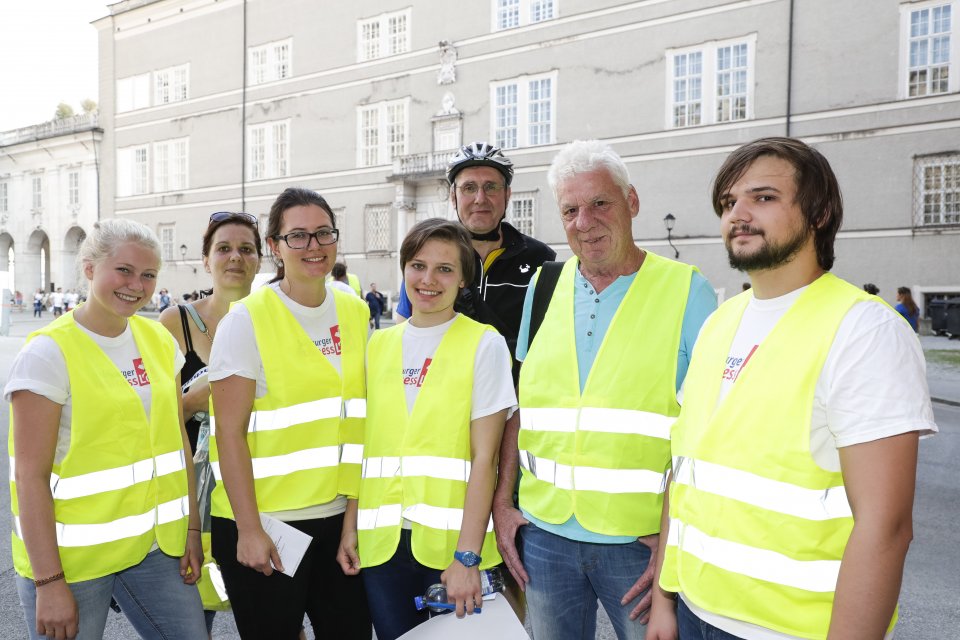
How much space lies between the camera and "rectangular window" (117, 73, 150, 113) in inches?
1401

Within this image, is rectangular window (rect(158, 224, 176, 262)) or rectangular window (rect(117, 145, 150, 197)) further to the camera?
rectangular window (rect(117, 145, 150, 197))

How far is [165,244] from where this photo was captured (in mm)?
35219

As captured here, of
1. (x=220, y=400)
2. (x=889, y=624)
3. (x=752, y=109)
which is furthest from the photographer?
(x=752, y=109)

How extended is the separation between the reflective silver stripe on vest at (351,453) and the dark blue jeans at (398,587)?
0.35 meters

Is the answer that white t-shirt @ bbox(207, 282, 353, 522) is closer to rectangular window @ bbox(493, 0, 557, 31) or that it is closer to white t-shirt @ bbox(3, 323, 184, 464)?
white t-shirt @ bbox(3, 323, 184, 464)

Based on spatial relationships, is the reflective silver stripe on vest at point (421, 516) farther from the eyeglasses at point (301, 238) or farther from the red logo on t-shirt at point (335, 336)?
the eyeglasses at point (301, 238)

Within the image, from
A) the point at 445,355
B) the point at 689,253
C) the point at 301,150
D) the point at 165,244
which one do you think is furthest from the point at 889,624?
the point at 165,244

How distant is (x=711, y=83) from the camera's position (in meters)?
21.4

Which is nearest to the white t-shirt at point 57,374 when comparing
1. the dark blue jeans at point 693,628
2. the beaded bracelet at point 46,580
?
the beaded bracelet at point 46,580

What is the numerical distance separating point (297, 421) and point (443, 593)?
0.81m

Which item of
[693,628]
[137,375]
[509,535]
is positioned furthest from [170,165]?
[693,628]

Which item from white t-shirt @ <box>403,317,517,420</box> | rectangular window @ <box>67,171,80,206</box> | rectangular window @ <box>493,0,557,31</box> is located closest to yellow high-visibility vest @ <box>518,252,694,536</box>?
white t-shirt @ <box>403,317,517,420</box>

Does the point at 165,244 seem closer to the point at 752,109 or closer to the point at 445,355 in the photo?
the point at 752,109

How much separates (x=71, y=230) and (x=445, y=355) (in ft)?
151
